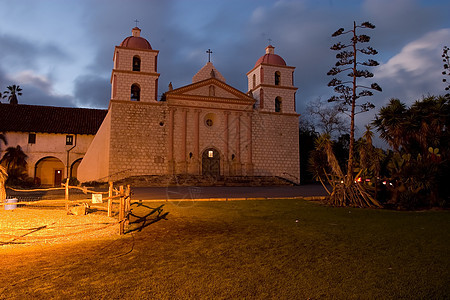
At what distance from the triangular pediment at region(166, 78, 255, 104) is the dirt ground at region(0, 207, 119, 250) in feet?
53.3

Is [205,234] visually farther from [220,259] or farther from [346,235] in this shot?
[346,235]

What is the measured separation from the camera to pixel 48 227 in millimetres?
7355

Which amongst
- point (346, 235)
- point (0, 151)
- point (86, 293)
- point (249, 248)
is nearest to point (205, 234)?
point (249, 248)

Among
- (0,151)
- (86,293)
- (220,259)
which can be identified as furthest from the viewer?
(0,151)

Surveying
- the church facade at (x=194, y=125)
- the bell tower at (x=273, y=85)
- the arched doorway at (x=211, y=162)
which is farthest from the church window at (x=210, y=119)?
the bell tower at (x=273, y=85)

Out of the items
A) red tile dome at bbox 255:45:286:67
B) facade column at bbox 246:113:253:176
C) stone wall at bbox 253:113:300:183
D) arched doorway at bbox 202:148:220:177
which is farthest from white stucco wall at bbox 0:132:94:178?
red tile dome at bbox 255:45:286:67

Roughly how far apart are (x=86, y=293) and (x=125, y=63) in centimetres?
2334

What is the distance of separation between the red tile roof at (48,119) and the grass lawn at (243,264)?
25.7 m

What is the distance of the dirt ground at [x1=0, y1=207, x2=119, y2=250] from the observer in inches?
229

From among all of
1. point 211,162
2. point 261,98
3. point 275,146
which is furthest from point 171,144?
point 261,98

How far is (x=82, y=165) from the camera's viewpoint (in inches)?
1103

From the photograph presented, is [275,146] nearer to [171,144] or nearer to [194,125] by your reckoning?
[194,125]

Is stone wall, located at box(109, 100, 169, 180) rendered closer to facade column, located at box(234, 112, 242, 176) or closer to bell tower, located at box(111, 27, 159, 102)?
bell tower, located at box(111, 27, 159, 102)

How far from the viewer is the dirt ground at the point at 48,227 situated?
5.83 meters
